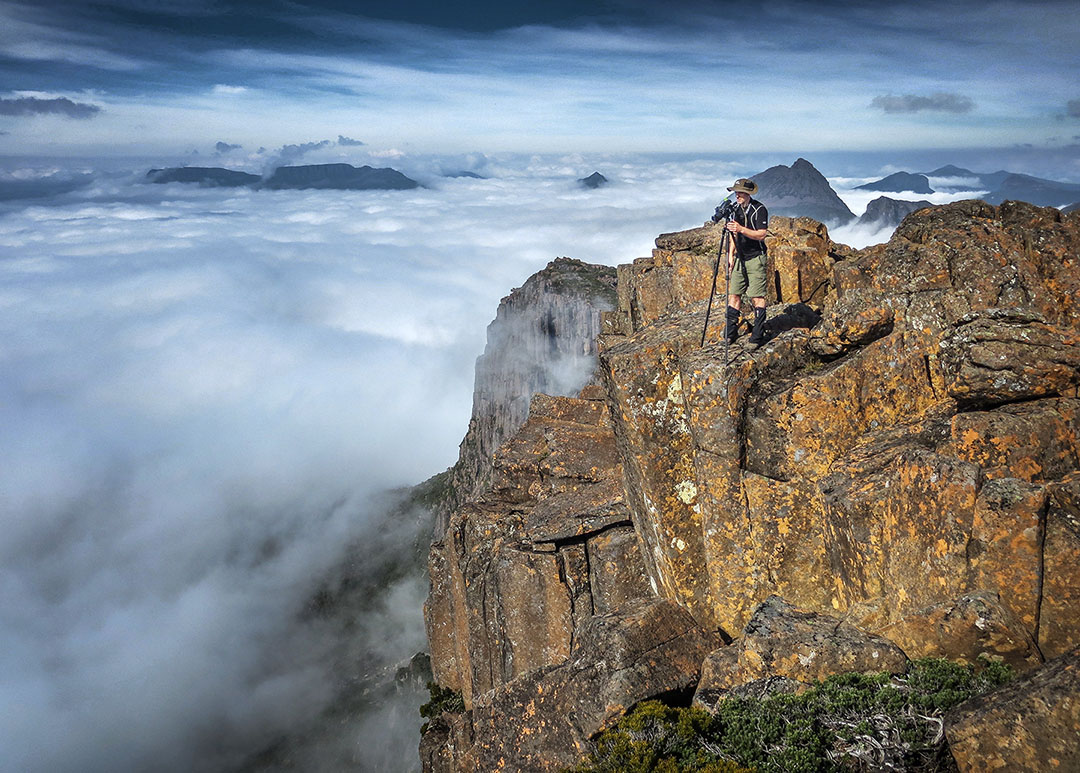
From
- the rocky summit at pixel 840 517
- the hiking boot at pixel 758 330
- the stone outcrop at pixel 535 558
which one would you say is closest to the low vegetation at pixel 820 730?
the rocky summit at pixel 840 517

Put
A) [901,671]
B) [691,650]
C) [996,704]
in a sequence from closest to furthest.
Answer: [996,704], [901,671], [691,650]

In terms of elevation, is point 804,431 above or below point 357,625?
above

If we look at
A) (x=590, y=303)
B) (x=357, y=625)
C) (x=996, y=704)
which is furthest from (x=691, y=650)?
(x=357, y=625)

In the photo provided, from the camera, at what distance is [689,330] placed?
747 inches

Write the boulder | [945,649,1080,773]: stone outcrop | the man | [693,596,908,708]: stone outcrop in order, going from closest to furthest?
[945,649,1080,773]: stone outcrop
[693,596,908,708]: stone outcrop
the boulder
the man

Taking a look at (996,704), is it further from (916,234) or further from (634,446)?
(916,234)

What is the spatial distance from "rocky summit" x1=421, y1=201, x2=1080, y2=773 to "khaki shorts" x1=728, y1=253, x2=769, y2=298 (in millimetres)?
1302

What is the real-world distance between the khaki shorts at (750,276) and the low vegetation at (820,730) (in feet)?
34.4

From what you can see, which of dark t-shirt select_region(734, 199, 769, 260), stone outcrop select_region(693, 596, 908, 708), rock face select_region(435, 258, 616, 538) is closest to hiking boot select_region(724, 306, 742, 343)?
dark t-shirt select_region(734, 199, 769, 260)

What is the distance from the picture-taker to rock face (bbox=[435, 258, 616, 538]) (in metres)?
126

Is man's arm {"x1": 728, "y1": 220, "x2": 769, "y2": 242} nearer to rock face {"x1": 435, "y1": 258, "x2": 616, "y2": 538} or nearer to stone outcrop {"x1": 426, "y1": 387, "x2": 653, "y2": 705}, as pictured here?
stone outcrop {"x1": 426, "y1": 387, "x2": 653, "y2": 705}

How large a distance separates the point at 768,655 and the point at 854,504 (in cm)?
368

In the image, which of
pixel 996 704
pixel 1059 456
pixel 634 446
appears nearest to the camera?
pixel 996 704

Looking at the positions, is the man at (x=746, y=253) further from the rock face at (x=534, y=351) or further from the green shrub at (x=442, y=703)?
the rock face at (x=534, y=351)
